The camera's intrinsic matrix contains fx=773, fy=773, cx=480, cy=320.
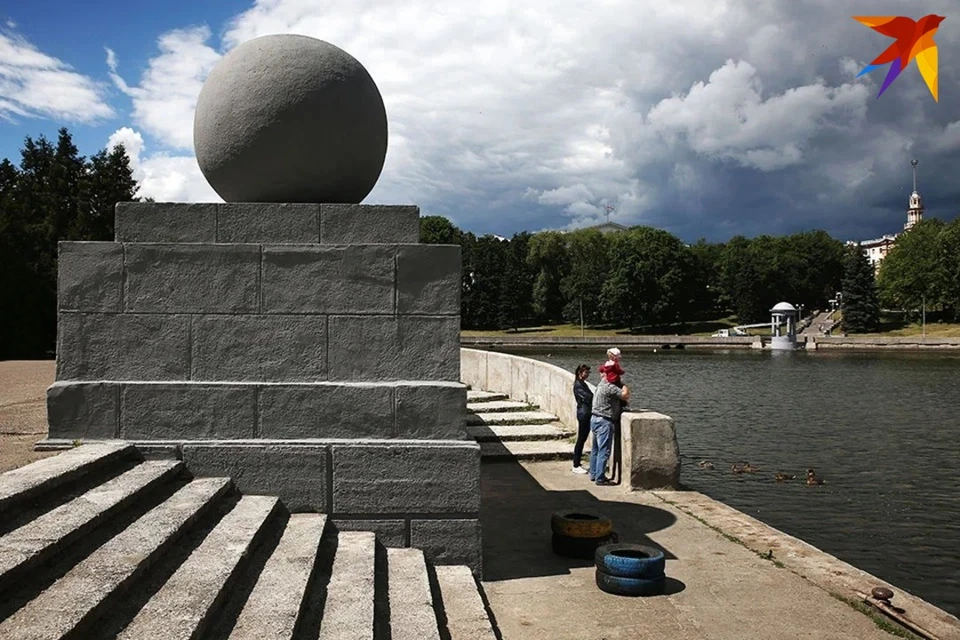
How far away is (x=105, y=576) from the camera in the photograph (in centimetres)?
405

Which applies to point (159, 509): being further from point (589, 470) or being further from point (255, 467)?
point (589, 470)

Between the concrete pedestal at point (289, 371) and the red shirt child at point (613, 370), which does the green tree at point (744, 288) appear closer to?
the red shirt child at point (613, 370)

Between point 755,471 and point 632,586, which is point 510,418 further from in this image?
point 632,586

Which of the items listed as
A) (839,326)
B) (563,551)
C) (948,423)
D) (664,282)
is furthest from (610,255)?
(563,551)

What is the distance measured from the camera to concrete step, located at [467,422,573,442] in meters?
13.3

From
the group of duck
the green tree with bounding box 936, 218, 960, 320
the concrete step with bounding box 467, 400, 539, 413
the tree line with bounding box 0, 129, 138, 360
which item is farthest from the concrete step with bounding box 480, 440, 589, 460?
the green tree with bounding box 936, 218, 960, 320

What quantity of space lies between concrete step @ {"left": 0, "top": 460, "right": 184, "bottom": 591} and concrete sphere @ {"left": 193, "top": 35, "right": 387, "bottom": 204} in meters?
2.69

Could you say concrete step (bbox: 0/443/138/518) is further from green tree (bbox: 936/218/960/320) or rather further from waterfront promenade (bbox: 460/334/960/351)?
green tree (bbox: 936/218/960/320)

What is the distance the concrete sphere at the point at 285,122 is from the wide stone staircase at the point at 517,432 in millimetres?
5773

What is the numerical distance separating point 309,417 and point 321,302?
38.1 inches

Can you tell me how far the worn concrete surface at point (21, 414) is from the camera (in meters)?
6.19

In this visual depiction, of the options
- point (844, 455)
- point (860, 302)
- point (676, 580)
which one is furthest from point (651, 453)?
point (860, 302)

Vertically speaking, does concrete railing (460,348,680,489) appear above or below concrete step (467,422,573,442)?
above

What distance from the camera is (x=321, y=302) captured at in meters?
6.52
